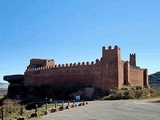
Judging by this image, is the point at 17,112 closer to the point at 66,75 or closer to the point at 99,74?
the point at 99,74

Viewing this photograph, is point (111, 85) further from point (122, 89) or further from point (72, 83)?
point (72, 83)

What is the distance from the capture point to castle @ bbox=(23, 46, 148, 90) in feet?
104

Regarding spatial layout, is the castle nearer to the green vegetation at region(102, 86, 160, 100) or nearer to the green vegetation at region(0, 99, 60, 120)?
the green vegetation at region(102, 86, 160, 100)

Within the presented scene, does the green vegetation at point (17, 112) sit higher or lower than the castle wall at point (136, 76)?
lower

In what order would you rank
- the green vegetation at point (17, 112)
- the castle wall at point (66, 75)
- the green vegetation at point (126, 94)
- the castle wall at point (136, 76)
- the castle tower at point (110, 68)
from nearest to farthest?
1. the green vegetation at point (17, 112)
2. the green vegetation at point (126, 94)
3. the castle tower at point (110, 68)
4. the castle wall at point (66, 75)
5. the castle wall at point (136, 76)

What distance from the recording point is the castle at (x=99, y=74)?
3172 cm

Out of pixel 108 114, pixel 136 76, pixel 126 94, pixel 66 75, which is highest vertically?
pixel 66 75

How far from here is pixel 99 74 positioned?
3269 centimetres

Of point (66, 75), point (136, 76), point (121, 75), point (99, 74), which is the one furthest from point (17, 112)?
point (136, 76)

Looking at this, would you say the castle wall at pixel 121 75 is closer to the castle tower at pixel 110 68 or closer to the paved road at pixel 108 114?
the castle tower at pixel 110 68

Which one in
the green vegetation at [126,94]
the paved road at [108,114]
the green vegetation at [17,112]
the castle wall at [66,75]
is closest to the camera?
the paved road at [108,114]

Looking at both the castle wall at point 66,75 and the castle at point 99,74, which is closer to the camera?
the castle at point 99,74

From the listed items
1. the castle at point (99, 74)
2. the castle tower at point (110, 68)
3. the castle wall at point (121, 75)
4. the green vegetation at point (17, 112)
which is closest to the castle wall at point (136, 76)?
the castle at point (99, 74)

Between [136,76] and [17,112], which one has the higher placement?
[136,76]
